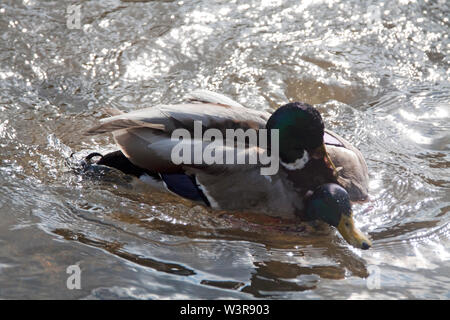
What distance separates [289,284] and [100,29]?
4.36 metres

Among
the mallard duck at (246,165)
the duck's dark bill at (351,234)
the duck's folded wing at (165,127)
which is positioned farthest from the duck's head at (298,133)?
the duck's dark bill at (351,234)

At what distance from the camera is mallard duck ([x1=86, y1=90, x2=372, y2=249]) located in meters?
4.84

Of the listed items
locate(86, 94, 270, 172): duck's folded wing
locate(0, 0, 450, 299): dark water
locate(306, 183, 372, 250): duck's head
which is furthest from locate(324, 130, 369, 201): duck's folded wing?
locate(86, 94, 270, 172): duck's folded wing

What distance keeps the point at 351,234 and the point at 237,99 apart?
245 cm

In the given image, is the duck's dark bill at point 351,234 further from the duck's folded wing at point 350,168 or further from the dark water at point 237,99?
the duck's folded wing at point 350,168

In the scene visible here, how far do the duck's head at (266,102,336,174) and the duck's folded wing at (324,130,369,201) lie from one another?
25cm

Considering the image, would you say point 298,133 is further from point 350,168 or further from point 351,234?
point 351,234

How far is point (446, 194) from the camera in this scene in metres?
5.35

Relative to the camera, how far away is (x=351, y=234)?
463 centimetres

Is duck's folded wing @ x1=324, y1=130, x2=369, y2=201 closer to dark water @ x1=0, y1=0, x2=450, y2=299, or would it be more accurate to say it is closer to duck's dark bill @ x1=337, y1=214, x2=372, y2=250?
dark water @ x1=0, y1=0, x2=450, y2=299

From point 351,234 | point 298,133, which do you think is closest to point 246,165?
point 298,133

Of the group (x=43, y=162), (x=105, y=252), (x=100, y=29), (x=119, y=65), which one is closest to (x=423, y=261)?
(x=105, y=252)
